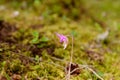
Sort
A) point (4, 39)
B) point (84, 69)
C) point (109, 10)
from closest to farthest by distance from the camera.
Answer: point (84, 69), point (4, 39), point (109, 10)

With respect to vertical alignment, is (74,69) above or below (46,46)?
below

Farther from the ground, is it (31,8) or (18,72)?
(31,8)

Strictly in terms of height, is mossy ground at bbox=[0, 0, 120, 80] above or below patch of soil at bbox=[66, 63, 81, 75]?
above

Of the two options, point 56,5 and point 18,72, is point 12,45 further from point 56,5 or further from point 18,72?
point 56,5

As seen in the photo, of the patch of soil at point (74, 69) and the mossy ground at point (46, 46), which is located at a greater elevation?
the mossy ground at point (46, 46)

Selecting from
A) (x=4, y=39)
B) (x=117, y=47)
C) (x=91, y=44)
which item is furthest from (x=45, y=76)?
(x=117, y=47)

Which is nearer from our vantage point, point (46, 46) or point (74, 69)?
point (74, 69)

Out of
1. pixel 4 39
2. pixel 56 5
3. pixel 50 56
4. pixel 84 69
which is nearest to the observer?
pixel 84 69

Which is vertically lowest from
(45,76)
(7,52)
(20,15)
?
(45,76)
